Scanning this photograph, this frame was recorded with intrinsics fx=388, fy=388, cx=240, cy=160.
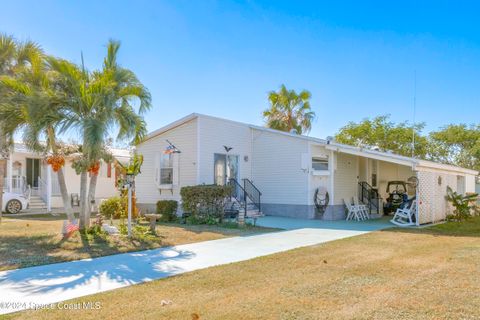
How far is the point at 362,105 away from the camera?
1098 inches

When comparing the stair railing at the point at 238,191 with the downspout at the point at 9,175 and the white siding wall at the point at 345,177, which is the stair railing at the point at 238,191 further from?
the downspout at the point at 9,175

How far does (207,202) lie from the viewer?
14.1 meters

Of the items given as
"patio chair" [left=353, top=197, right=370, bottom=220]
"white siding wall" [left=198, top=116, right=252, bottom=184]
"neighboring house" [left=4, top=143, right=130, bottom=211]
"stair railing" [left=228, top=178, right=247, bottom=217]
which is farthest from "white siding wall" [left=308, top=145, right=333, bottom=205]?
"neighboring house" [left=4, top=143, right=130, bottom=211]

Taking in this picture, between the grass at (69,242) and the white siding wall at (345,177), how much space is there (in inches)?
232

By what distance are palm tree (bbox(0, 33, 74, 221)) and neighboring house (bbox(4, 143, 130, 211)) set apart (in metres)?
8.63

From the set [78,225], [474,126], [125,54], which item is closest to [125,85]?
[125,54]

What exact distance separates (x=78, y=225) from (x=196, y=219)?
4.35m

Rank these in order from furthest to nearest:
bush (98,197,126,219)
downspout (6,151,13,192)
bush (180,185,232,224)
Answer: downspout (6,151,13,192), bush (98,197,126,219), bush (180,185,232,224)

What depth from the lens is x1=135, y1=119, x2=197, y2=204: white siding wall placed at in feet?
52.8

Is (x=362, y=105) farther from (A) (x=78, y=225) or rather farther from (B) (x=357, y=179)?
(A) (x=78, y=225)

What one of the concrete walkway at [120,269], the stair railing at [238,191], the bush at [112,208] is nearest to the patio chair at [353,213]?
the stair railing at [238,191]

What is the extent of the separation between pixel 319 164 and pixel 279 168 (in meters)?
1.76

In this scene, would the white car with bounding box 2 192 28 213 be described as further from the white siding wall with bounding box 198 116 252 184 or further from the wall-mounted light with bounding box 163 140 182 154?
the white siding wall with bounding box 198 116 252 184

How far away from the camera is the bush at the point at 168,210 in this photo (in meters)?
15.1
